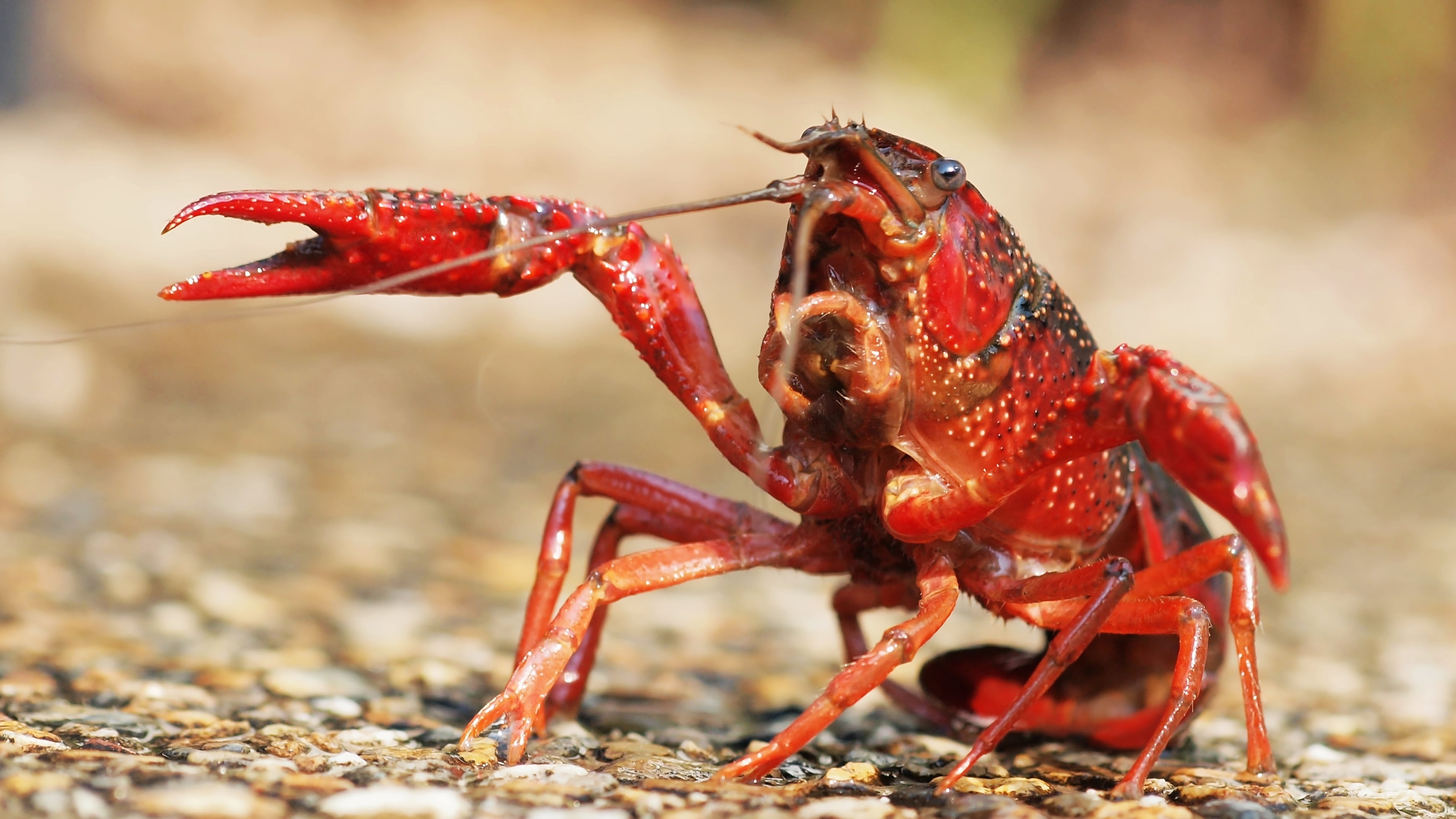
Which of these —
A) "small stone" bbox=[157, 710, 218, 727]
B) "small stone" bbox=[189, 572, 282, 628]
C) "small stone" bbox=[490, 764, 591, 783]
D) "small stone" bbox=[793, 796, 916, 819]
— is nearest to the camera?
"small stone" bbox=[793, 796, 916, 819]

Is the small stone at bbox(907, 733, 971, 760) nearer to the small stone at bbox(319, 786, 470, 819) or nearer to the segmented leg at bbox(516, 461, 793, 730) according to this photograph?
the segmented leg at bbox(516, 461, 793, 730)

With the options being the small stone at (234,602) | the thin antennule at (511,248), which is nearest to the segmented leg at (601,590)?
the thin antennule at (511,248)

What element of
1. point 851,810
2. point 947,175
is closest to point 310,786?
point 851,810

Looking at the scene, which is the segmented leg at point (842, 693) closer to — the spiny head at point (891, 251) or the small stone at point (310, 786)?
the spiny head at point (891, 251)

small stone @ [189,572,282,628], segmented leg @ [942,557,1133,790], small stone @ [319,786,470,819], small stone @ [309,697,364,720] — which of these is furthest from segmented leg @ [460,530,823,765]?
small stone @ [189,572,282,628]

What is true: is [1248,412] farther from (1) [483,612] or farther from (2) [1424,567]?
(1) [483,612]

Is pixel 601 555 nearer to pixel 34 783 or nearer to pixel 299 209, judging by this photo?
pixel 299 209

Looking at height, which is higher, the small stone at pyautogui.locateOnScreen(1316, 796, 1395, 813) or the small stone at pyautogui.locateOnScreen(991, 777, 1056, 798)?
the small stone at pyautogui.locateOnScreen(1316, 796, 1395, 813)
